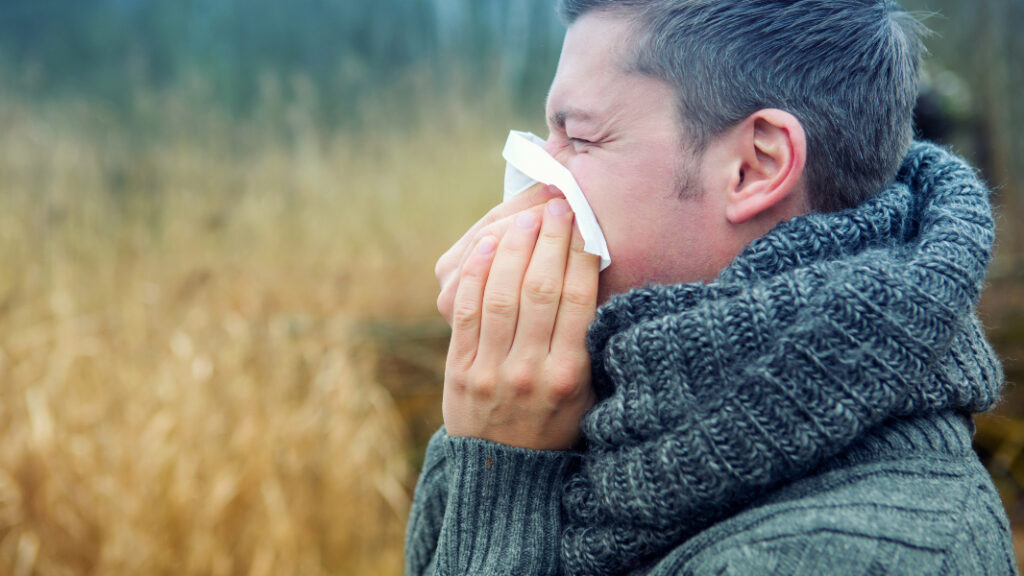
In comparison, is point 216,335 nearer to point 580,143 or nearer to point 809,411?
point 580,143

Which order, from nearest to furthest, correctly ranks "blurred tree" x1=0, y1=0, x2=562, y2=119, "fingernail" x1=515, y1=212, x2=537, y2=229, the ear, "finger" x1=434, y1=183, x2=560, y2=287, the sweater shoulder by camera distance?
the sweater shoulder → the ear → "fingernail" x1=515, y1=212, x2=537, y2=229 → "finger" x1=434, y1=183, x2=560, y2=287 → "blurred tree" x1=0, y1=0, x2=562, y2=119

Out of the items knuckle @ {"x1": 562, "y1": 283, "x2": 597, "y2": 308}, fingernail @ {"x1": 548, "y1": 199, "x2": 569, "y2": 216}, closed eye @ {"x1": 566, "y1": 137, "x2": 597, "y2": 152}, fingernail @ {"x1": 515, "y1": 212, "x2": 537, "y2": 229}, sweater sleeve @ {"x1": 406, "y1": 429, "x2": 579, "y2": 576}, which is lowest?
sweater sleeve @ {"x1": 406, "y1": 429, "x2": 579, "y2": 576}

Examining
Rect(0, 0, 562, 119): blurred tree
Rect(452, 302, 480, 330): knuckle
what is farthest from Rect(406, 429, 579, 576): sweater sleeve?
Rect(0, 0, 562, 119): blurred tree

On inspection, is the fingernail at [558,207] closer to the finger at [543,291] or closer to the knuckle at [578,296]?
the finger at [543,291]

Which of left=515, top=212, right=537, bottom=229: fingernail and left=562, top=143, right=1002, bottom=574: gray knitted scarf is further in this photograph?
left=515, top=212, right=537, bottom=229: fingernail

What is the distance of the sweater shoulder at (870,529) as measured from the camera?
1.12m

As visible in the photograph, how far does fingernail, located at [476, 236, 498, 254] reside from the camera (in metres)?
1.58

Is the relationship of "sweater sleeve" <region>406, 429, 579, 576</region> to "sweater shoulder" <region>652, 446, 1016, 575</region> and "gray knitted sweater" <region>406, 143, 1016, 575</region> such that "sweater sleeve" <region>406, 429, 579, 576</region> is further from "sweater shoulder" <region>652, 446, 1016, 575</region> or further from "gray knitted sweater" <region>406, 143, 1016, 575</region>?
"sweater shoulder" <region>652, 446, 1016, 575</region>

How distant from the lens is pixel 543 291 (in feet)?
4.86

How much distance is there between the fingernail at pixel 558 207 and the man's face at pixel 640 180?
45mm

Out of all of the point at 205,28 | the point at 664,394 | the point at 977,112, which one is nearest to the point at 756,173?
the point at 664,394

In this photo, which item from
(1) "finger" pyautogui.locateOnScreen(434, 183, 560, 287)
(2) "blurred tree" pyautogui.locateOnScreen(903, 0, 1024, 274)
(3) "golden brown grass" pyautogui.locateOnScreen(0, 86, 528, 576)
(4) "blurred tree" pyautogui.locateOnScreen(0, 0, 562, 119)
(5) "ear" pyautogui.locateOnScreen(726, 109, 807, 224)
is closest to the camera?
(5) "ear" pyautogui.locateOnScreen(726, 109, 807, 224)

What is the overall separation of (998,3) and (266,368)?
5.42 metres

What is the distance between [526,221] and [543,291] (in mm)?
148
